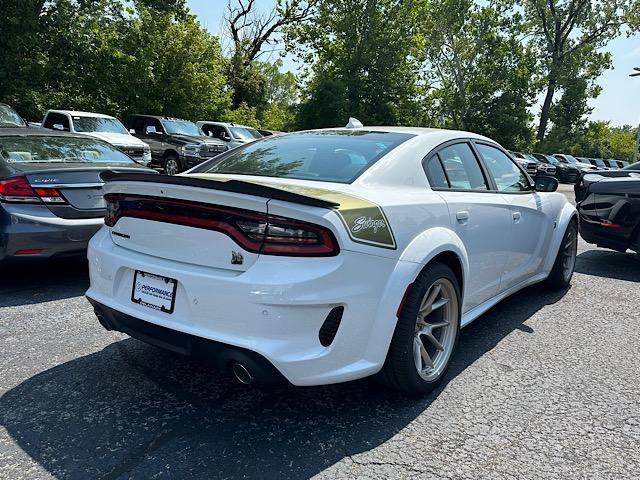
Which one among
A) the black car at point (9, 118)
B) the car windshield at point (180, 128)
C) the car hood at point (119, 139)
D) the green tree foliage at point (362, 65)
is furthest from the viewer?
the green tree foliage at point (362, 65)

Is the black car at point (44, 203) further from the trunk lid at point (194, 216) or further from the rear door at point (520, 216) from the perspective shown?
the rear door at point (520, 216)

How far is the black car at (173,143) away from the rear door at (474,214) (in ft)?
38.6

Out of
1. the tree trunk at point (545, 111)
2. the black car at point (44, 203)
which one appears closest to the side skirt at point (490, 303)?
the black car at point (44, 203)

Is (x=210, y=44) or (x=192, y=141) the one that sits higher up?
(x=210, y=44)

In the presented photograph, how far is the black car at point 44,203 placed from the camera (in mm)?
4395

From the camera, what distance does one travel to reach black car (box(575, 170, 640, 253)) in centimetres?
607

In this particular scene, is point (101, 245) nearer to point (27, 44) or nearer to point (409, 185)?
point (409, 185)

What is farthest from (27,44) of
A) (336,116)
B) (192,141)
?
(336,116)

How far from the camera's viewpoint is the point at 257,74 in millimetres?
37812

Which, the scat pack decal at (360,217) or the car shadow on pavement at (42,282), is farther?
the car shadow on pavement at (42,282)

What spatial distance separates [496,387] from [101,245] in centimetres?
240

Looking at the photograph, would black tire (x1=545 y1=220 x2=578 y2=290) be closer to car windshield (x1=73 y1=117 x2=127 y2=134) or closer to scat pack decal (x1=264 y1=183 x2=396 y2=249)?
scat pack decal (x1=264 y1=183 x2=396 y2=249)

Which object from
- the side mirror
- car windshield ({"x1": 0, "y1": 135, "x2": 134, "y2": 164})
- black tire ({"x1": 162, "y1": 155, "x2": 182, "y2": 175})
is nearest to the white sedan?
the side mirror

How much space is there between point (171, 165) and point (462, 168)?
1272cm
